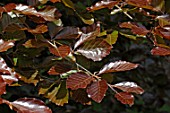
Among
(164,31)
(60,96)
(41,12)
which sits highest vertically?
(41,12)

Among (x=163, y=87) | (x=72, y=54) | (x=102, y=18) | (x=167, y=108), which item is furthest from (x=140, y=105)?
(x=72, y=54)

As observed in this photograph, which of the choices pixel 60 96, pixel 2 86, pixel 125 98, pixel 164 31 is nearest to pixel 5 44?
pixel 2 86

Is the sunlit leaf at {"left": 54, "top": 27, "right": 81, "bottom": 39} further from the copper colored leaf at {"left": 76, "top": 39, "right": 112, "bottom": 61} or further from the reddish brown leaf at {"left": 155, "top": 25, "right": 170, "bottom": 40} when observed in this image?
the reddish brown leaf at {"left": 155, "top": 25, "right": 170, "bottom": 40}

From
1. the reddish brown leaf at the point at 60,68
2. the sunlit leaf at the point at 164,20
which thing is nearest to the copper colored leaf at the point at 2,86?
the reddish brown leaf at the point at 60,68

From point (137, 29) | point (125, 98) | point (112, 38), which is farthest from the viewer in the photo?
point (112, 38)

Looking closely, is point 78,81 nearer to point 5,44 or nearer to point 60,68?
point 60,68

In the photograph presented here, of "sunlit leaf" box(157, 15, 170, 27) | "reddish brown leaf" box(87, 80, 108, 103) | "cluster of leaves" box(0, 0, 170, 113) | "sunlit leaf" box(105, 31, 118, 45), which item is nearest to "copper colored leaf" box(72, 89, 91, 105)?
"cluster of leaves" box(0, 0, 170, 113)
